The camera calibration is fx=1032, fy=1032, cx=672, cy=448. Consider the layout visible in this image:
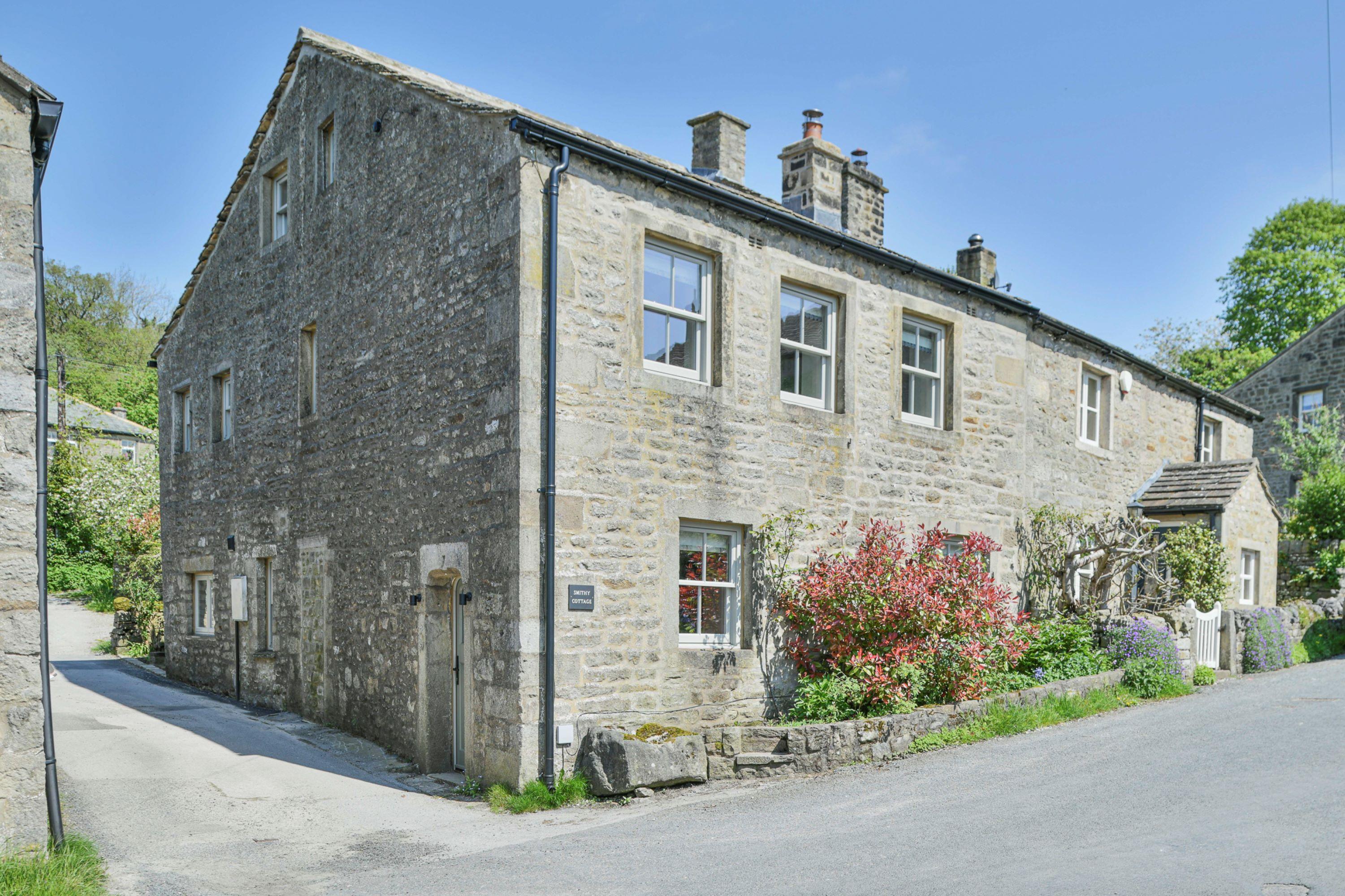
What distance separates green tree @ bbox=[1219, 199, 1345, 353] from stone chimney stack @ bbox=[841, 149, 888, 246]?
28008 millimetres

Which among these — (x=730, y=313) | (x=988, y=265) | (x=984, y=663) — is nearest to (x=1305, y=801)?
(x=984, y=663)

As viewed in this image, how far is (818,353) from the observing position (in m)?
12.5

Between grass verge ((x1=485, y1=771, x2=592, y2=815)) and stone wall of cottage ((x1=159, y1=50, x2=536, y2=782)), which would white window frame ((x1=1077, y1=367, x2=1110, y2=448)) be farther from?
grass verge ((x1=485, y1=771, x2=592, y2=815))

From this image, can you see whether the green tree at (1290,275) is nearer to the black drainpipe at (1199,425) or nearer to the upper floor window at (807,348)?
the black drainpipe at (1199,425)

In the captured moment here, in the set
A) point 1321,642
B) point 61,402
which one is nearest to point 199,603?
point 1321,642

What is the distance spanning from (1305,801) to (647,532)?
5.92 meters

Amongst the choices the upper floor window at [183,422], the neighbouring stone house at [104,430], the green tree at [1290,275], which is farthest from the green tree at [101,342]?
the green tree at [1290,275]

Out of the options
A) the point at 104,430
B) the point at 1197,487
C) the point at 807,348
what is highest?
the point at 807,348

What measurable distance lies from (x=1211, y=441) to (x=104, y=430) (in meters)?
35.6

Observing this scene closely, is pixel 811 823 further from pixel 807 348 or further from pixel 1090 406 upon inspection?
pixel 1090 406

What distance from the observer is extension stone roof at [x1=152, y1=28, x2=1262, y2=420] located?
10.7m

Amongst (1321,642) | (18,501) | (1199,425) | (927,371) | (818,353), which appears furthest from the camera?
(1199,425)

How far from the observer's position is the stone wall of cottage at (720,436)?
988 centimetres

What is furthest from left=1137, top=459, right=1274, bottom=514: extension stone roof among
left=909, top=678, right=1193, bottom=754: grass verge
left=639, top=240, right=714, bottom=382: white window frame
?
left=639, top=240, right=714, bottom=382: white window frame
